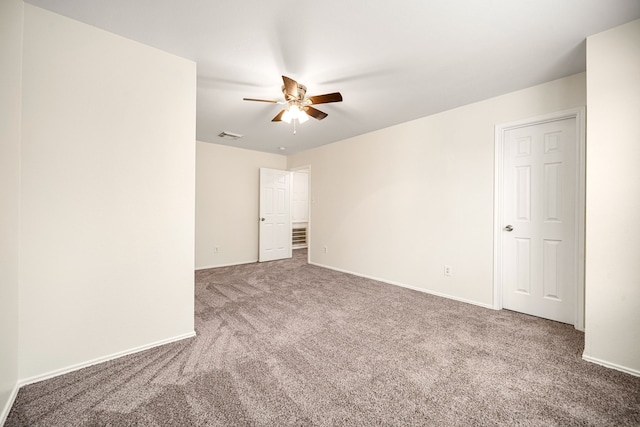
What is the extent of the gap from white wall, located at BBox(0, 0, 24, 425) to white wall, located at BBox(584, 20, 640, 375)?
12.4 ft

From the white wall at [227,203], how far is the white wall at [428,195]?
1.73m

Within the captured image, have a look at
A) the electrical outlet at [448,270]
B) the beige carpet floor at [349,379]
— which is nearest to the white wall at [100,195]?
the beige carpet floor at [349,379]

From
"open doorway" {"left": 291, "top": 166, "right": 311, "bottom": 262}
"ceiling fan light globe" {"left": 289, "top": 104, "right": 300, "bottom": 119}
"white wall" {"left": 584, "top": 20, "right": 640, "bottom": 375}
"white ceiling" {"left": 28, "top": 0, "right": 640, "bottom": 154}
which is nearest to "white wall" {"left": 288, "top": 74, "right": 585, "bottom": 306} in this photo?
"white ceiling" {"left": 28, "top": 0, "right": 640, "bottom": 154}

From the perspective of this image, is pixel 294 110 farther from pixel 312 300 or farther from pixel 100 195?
pixel 312 300

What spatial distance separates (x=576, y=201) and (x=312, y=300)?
9.55ft

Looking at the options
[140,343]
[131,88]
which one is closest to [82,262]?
[140,343]

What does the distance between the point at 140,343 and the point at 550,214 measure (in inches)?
157

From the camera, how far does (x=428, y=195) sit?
3455 millimetres

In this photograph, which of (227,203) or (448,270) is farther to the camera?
(227,203)

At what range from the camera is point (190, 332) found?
2.21 m

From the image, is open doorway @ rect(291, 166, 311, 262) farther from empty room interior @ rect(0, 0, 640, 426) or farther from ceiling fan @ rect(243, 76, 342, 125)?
ceiling fan @ rect(243, 76, 342, 125)

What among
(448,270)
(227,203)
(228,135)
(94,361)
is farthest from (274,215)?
(94,361)

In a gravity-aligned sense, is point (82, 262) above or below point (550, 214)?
below

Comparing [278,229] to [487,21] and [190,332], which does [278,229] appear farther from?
[487,21]
